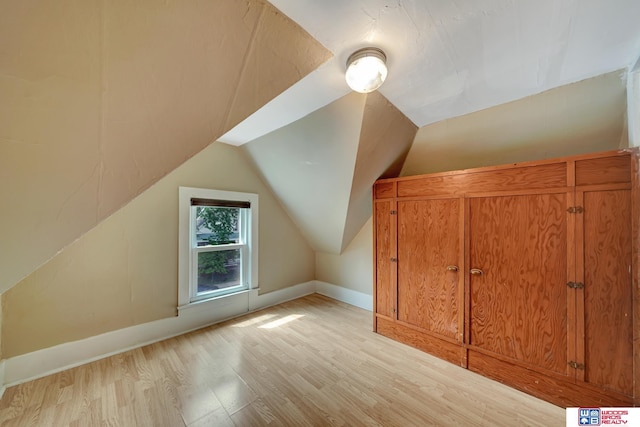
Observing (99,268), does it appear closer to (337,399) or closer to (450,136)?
(337,399)

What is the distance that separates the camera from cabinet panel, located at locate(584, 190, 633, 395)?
51.8 inches

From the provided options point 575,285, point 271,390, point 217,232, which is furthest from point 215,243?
point 575,285

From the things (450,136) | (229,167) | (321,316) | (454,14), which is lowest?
(321,316)

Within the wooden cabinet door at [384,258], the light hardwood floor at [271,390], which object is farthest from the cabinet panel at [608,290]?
the wooden cabinet door at [384,258]

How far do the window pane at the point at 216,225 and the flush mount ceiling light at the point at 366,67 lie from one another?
2190 millimetres

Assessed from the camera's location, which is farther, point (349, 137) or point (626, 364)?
point (349, 137)

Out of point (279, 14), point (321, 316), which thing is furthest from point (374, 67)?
point (321, 316)

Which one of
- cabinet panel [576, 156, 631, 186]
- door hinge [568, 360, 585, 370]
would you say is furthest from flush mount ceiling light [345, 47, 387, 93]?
door hinge [568, 360, 585, 370]

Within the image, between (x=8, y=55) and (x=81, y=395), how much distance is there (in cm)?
217

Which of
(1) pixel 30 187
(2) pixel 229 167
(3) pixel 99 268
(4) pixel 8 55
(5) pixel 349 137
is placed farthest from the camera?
(2) pixel 229 167

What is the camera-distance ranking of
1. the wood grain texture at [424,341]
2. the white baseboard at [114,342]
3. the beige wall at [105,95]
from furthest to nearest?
the wood grain texture at [424,341] < the white baseboard at [114,342] < the beige wall at [105,95]

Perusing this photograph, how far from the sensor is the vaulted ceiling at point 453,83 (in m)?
1.05

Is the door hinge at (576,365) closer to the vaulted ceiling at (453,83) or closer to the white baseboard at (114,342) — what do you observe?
the vaulted ceiling at (453,83)

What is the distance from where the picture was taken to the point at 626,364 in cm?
132
